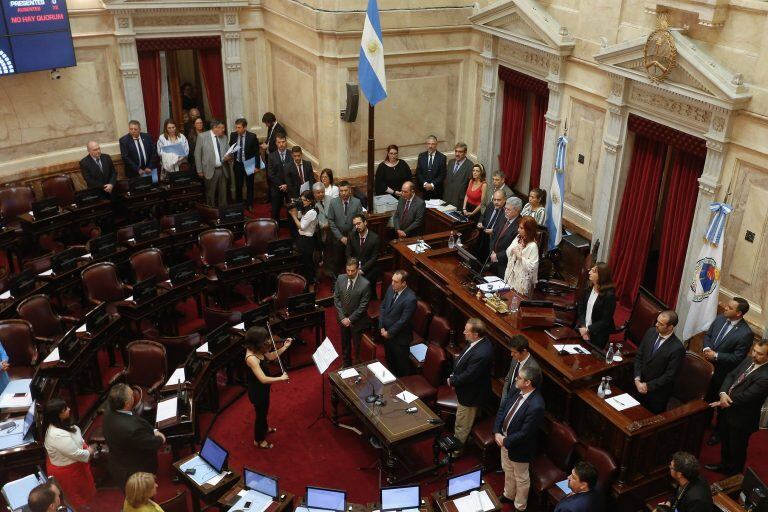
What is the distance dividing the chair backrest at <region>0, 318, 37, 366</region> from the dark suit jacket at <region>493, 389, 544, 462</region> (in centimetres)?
517

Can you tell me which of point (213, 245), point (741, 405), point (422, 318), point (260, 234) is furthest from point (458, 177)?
point (741, 405)

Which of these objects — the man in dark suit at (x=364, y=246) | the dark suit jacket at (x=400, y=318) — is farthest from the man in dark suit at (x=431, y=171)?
the dark suit jacket at (x=400, y=318)

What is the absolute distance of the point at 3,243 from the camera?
33.9 feet

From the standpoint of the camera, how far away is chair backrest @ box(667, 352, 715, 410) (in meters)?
7.13

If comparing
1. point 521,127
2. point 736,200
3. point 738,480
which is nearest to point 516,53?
point 521,127

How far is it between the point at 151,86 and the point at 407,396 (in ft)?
27.0

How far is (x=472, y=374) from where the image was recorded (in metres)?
7.07

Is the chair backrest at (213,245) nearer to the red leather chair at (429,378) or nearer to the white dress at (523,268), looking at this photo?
the red leather chair at (429,378)

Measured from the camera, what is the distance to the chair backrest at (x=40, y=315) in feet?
27.7

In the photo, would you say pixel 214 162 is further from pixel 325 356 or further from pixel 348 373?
pixel 325 356

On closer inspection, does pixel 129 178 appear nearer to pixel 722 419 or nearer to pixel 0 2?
pixel 0 2

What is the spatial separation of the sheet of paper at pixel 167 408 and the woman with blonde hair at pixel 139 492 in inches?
74.1

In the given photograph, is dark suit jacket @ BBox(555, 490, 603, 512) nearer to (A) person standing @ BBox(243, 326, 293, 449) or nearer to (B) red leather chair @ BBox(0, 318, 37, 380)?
(A) person standing @ BBox(243, 326, 293, 449)

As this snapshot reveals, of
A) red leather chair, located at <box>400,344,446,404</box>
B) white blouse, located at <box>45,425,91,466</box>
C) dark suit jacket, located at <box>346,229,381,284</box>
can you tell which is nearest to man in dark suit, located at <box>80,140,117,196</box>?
dark suit jacket, located at <box>346,229,381,284</box>
